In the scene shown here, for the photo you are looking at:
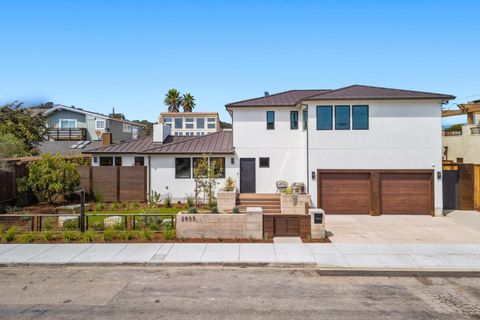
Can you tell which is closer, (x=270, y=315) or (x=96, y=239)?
(x=270, y=315)

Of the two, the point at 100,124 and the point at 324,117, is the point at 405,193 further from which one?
the point at 100,124

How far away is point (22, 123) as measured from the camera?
101ft

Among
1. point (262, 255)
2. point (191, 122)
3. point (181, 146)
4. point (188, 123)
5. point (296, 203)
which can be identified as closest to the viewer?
point (262, 255)

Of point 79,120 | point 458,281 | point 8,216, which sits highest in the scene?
point 79,120

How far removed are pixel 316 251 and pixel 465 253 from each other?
4837 millimetres

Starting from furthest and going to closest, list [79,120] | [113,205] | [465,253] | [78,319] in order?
[79,120], [113,205], [465,253], [78,319]

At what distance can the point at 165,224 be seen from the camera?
1433cm

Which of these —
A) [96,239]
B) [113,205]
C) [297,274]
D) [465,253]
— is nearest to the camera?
[297,274]

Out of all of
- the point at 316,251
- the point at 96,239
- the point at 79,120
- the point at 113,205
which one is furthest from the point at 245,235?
the point at 79,120

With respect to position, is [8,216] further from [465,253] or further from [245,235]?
Answer: [465,253]

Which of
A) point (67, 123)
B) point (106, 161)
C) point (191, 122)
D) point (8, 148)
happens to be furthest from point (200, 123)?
point (8, 148)

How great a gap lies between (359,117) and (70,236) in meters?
14.5

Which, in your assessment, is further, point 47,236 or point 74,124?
point 74,124

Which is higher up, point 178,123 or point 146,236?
point 178,123
